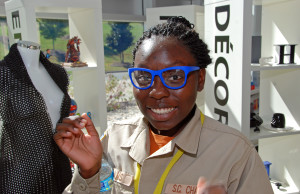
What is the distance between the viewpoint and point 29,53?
984 mm

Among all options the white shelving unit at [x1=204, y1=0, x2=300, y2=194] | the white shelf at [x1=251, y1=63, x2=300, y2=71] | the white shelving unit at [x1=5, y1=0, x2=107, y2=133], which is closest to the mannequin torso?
the white shelving unit at [x1=5, y1=0, x2=107, y2=133]

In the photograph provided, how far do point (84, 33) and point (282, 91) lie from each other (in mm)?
1654

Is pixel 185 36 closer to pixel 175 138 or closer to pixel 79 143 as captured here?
pixel 175 138

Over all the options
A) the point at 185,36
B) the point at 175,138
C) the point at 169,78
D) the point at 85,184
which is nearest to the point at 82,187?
the point at 85,184

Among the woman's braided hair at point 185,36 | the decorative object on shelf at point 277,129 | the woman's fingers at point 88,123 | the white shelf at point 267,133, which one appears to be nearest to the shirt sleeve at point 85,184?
the woman's fingers at point 88,123

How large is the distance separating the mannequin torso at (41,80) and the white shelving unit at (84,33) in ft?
3.27

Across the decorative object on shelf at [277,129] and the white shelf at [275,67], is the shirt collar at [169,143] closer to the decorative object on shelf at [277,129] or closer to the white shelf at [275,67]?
the white shelf at [275,67]

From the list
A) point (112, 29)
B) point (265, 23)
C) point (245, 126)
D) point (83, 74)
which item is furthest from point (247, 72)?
point (112, 29)

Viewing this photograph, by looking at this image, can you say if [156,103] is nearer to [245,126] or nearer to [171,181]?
[171,181]

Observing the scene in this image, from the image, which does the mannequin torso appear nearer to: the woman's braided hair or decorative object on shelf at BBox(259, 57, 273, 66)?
the woman's braided hair

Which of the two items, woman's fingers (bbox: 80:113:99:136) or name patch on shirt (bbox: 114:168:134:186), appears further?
name patch on shirt (bbox: 114:168:134:186)

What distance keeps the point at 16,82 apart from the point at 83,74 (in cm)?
149

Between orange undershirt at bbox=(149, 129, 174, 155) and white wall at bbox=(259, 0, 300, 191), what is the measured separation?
1.53 metres

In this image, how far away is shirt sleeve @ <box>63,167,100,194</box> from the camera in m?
0.95
